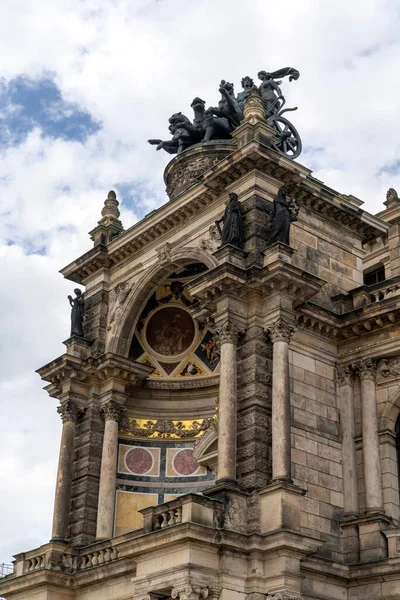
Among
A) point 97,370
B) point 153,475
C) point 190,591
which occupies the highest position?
point 97,370

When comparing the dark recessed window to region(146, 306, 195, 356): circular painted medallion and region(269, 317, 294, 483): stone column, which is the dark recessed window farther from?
region(269, 317, 294, 483): stone column

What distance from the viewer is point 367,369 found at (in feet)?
76.0

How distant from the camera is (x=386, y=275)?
3172cm

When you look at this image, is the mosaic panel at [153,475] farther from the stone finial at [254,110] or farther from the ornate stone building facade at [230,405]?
the stone finial at [254,110]

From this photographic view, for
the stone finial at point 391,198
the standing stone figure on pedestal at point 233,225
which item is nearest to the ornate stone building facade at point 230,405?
the standing stone figure on pedestal at point 233,225

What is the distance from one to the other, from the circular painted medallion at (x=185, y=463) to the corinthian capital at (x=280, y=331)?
6.81 meters

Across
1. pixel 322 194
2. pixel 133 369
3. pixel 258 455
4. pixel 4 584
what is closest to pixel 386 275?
pixel 322 194

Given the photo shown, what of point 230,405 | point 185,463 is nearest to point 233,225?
point 230,405

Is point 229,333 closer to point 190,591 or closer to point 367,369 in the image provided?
point 367,369

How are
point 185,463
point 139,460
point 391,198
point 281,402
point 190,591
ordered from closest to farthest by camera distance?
point 190,591, point 281,402, point 139,460, point 185,463, point 391,198

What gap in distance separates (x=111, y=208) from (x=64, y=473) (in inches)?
355

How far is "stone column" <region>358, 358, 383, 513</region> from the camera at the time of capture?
21.7 meters

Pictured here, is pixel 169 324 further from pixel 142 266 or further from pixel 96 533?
pixel 96 533

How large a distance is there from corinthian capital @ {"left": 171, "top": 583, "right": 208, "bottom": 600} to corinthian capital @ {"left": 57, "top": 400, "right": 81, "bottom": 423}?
8357 millimetres
